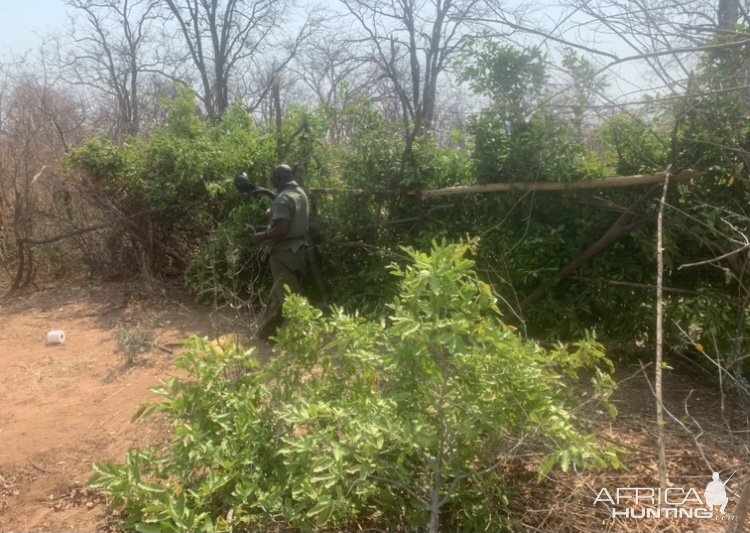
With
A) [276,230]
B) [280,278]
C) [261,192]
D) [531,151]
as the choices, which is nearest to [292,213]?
[276,230]

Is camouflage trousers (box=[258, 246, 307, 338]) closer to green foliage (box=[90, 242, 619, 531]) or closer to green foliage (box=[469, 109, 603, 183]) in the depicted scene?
green foliage (box=[469, 109, 603, 183])

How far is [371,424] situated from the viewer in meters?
2.62

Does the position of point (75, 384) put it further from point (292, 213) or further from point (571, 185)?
point (571, 185)

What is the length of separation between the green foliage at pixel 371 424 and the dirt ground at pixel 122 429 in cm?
36

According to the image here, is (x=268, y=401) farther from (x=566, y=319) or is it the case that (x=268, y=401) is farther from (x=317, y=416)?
(x=566, y=319)

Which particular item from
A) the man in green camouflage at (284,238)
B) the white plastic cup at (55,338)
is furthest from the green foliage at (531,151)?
the white plastic cup at (55,338)

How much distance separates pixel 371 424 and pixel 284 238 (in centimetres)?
392

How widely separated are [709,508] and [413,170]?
13.1 ft

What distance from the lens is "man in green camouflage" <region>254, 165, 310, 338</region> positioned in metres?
6.14

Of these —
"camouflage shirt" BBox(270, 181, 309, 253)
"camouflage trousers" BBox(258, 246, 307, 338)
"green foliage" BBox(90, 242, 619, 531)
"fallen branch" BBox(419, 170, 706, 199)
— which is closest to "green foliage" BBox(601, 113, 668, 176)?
"fallen branch" BBox(419, 170, 706, 199)

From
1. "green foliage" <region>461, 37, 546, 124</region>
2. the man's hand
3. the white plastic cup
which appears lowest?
the white plastic cup

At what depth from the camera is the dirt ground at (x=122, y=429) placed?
3.19 meters

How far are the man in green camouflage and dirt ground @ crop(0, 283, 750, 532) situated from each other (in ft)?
2.25

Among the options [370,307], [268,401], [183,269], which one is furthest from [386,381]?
[183,269]
